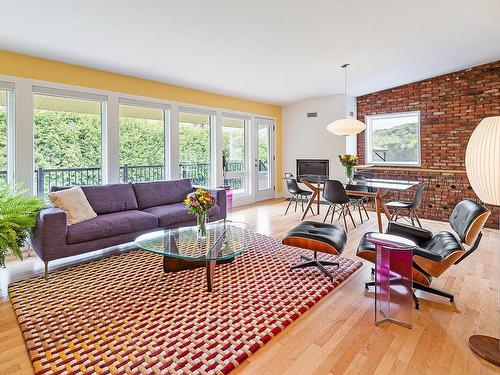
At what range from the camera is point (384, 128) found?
22.9ft

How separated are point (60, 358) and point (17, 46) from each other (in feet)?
11.5

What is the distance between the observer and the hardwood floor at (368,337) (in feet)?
5.88

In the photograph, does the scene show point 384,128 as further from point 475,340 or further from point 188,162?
point 475,340

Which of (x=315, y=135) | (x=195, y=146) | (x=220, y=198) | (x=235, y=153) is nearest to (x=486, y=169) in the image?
(x=220, y=198)

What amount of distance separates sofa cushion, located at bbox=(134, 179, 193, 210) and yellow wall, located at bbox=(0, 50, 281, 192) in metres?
1.53

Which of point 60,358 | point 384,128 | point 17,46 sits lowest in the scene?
point 60,358

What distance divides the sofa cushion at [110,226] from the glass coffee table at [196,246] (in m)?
0.59

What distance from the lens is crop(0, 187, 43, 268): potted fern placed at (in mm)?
2730

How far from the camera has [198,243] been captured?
2.94 meters

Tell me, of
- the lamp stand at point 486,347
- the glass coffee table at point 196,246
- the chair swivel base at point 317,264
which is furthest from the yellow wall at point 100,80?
the lamp stand at point 486,347

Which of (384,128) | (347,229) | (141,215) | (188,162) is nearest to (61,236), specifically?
(141,215)

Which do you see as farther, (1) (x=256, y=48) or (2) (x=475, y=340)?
(1) (x=256, y=48)

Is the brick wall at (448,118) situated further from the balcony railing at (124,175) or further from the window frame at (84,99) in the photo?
the window frame at (84,99)

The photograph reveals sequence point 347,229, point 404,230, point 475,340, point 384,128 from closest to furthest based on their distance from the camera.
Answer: point 475,340, point 404,230, point 347,229, point 384,128
